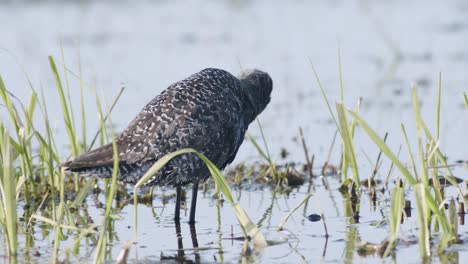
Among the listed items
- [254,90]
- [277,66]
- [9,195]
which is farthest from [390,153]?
[277,66]

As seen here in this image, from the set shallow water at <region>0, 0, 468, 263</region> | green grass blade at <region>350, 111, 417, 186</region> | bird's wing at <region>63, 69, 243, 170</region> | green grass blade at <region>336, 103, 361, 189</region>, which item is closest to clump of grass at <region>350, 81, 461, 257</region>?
green grass blade at <region>350, 111, 417, 186</region>

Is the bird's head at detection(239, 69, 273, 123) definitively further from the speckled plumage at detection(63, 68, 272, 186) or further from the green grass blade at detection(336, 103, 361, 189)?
the green grass blade at detection(336, 103, 361, 189)

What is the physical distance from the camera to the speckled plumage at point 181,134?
23.2 ft

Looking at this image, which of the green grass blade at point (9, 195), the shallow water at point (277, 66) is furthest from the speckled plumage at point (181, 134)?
the green grass blade at point (9, 195)

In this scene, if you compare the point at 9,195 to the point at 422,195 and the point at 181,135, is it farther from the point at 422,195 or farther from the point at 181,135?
the point at 422,195

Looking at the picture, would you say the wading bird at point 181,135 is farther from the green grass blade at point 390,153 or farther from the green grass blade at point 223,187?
the green grass blade at point 390,153

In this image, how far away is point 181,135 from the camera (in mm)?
7164

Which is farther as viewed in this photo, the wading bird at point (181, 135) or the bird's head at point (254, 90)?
the bird's head at point (254, 90)

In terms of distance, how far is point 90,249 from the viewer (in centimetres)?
675

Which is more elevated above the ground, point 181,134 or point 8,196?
point 181,134

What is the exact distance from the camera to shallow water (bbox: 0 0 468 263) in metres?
7.23

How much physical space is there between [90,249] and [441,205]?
7.92 feet

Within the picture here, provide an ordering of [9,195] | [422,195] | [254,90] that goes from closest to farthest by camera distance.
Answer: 1. [422,195]
2. [9,195]
3. [254,90]

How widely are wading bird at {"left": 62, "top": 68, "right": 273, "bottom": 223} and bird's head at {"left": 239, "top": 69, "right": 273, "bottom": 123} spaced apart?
1.00 ft
